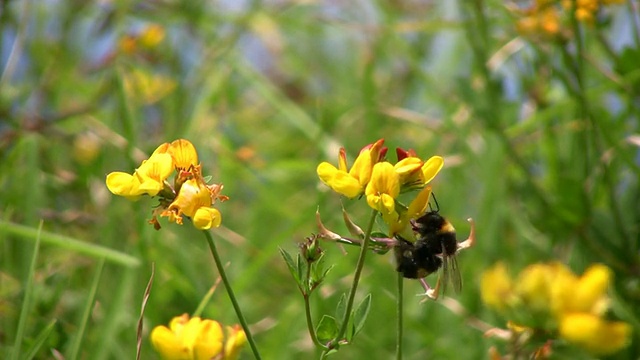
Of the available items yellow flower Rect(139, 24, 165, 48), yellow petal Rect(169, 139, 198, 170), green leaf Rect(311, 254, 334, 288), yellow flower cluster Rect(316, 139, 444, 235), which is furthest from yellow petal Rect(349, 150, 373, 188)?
yellow flower Rect(139, 24, 165, 48)

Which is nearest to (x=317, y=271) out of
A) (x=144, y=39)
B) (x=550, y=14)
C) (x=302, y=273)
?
(x=302, y=273)

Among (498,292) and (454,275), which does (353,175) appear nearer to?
(454,275)

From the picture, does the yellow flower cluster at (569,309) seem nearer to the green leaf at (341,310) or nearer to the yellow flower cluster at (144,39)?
the green leaf at (341,310)

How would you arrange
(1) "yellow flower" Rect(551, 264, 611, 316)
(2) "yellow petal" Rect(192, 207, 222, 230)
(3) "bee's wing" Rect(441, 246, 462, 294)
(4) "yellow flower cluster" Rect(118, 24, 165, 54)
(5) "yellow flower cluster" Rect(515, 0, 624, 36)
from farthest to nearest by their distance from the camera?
(4) "yellow flower cluster" Rect(118, 24, 165, 54) → (5) "yellow flower cluster" Rect(515, 0, 624, 36) → (3) "bee's wing" Rect(441, 246, 462, 294) → (1) "yellow flower" Rect(551, 264, 611, 316) → (2) "yellow petal" Rect(192, 207, 222, 230)

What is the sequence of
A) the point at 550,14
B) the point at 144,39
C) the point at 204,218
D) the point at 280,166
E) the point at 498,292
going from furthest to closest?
1. the point at 144,39
2. the point at 280,166
3. the point at 550,14
4. the point at 498,292
5. the point at 204,218

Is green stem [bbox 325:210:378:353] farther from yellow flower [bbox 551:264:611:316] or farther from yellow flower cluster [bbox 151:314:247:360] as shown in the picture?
yellow flower [bbox 551:264:611:316]

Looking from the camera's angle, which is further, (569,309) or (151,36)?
(151,36)
